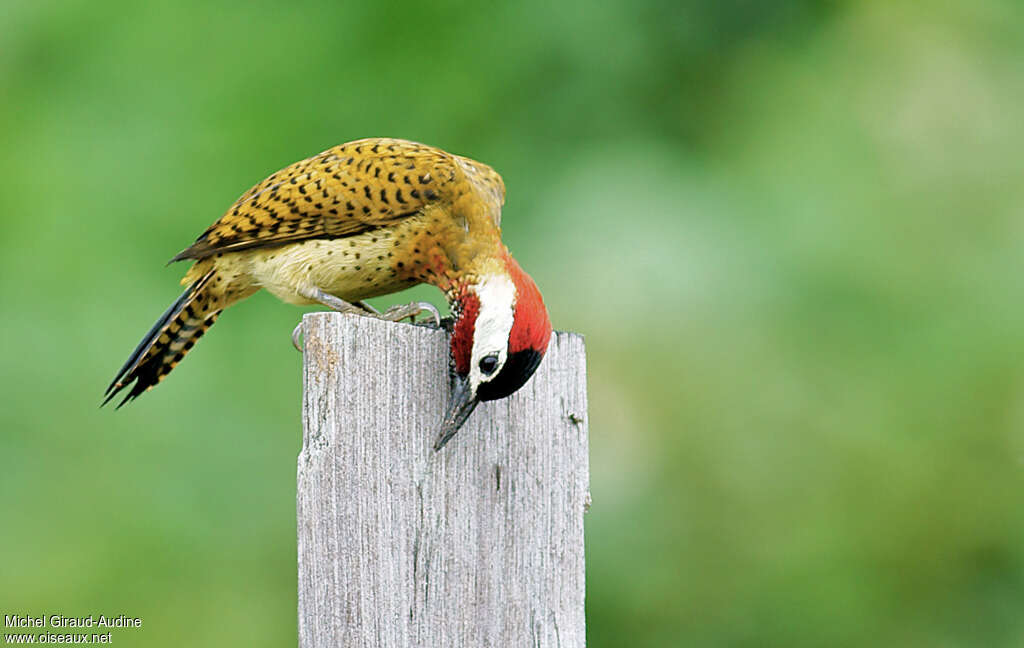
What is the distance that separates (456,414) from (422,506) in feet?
0.62

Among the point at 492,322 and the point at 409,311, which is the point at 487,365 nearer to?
the point at 492,322

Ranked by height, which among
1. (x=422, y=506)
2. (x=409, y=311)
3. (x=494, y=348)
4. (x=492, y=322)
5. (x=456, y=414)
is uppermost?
(x=409, y=311)

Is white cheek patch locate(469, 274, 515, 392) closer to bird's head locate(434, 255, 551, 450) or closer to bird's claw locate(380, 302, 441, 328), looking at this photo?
bird's head locate(434, 255, 551, 450)

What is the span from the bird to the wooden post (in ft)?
2.72

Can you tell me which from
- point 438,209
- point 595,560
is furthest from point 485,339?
point 595,560

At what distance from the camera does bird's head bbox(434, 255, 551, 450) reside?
2182 millimetres

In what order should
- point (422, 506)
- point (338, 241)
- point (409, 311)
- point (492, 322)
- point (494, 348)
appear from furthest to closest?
point (338, 241)
point (409, 311)
point (492, 322)
point (494, 348)
point (422, 506)

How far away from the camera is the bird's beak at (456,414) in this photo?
2.16 metres

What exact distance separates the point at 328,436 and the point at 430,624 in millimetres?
408

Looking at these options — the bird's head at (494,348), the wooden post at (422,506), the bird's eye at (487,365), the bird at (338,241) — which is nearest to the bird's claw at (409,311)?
the bird at (338,241)

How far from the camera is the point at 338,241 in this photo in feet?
10.9

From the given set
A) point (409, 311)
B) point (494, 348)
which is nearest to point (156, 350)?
point (409, 311)

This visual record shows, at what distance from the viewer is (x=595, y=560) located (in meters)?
4.10

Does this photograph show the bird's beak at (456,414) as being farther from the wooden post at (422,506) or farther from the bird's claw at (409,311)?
the bird's claw at (409,311)
